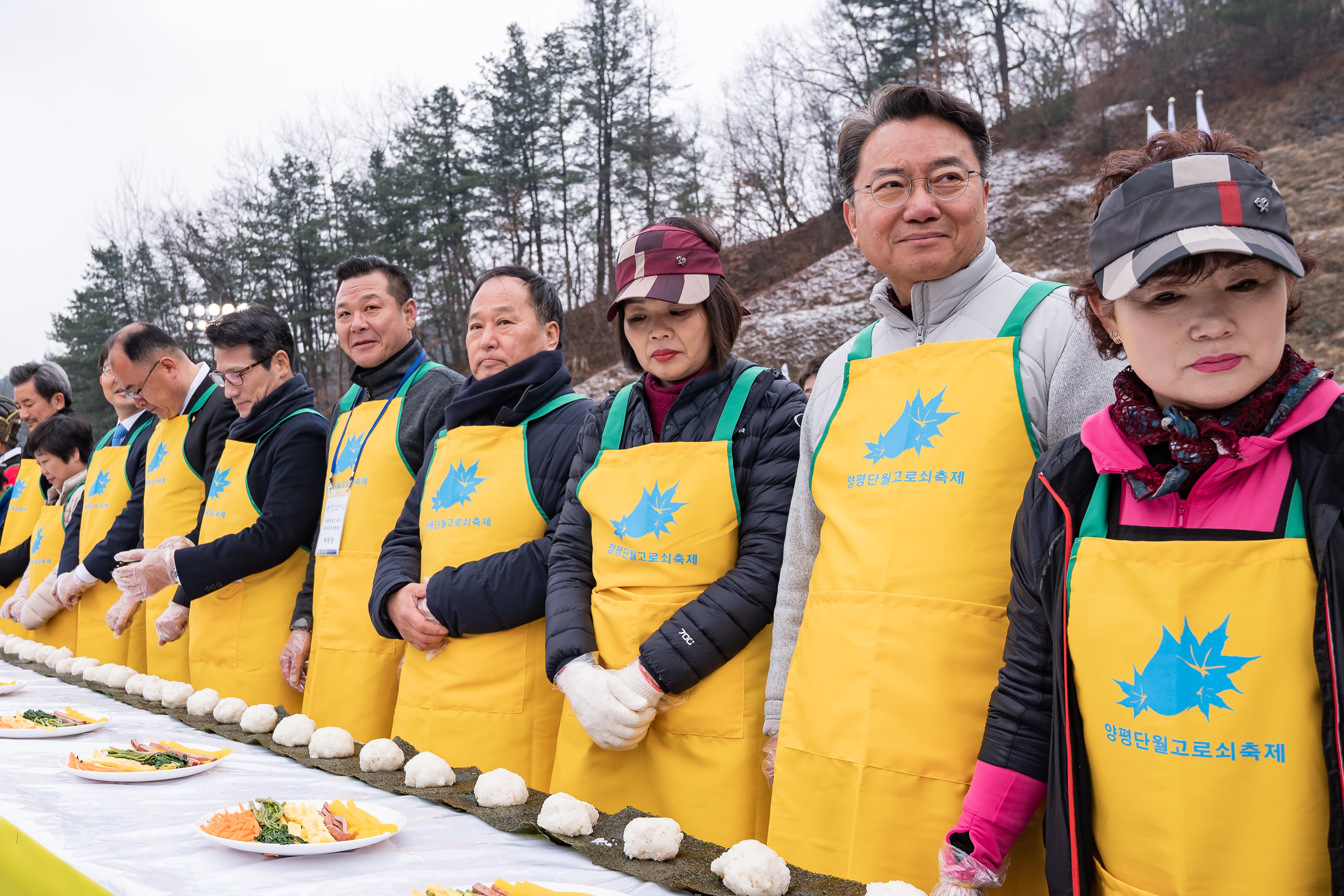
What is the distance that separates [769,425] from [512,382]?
0.97 m

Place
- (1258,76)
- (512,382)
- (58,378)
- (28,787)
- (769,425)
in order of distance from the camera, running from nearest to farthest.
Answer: (28,787) < (769,425) < (512,382) < (58,378) < (1258,76)

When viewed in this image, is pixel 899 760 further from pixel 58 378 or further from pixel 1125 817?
pixel 58 378

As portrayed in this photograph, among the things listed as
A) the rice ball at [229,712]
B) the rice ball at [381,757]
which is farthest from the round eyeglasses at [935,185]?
the rice ball at [229,712]

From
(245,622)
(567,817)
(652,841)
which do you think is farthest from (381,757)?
(245,622)

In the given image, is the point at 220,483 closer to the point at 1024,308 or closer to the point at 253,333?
the point at 253,333

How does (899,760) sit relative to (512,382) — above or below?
below

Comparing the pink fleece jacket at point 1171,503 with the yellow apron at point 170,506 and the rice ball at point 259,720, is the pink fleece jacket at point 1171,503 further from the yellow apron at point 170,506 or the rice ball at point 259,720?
the yellow apron at point 170,506

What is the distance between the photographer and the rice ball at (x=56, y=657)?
11.0ft

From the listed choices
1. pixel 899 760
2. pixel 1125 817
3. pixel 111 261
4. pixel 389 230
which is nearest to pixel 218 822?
pixel 899 760

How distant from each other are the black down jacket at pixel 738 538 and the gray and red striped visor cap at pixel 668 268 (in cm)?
23

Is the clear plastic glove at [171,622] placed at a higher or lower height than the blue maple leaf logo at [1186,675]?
lower

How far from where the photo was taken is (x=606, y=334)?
23.7 metres

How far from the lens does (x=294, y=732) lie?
Answer: 2148 millimetres

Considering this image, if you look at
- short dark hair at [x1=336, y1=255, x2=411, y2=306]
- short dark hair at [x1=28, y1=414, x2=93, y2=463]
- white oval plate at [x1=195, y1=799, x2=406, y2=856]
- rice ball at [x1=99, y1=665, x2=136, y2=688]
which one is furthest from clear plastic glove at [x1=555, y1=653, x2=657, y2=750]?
short dark hair at [x1=28, y1=414, x2=93, y2=463]
